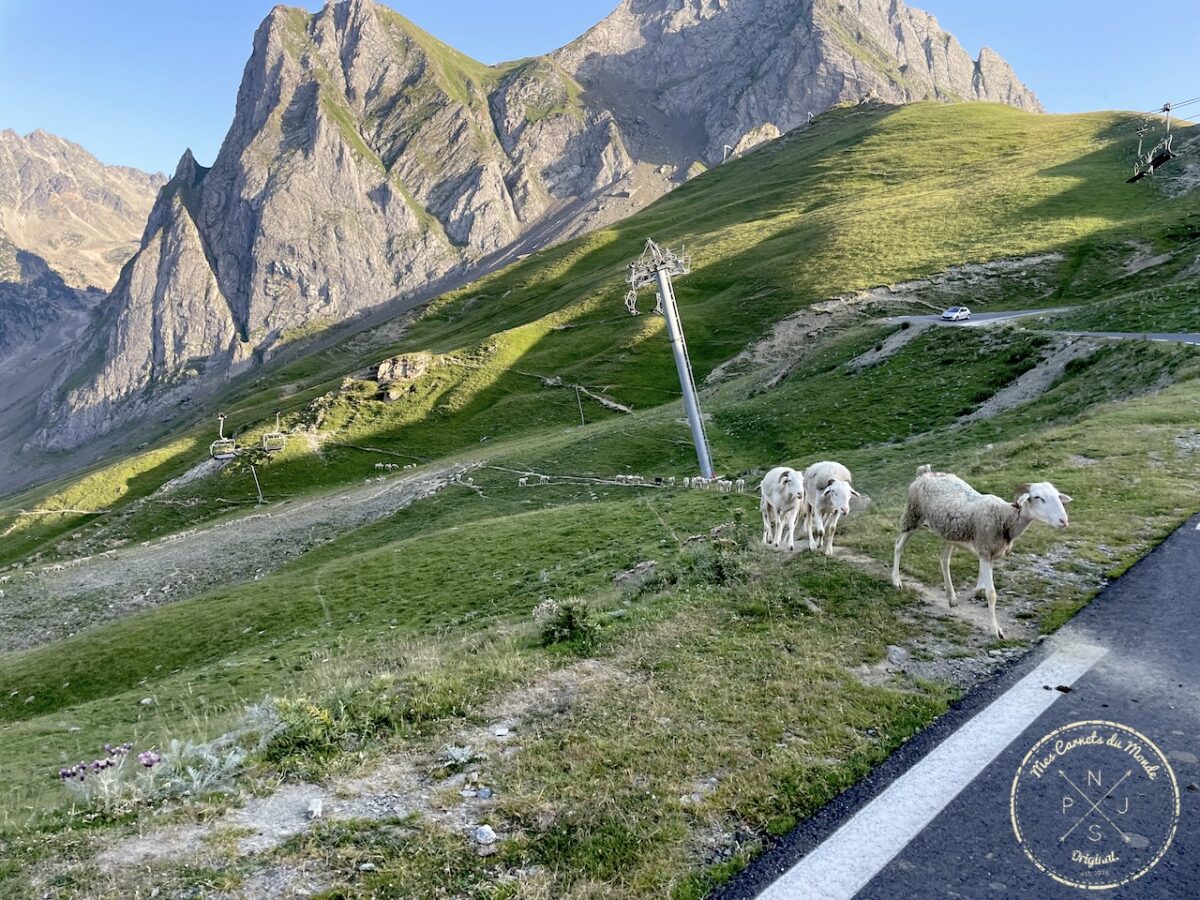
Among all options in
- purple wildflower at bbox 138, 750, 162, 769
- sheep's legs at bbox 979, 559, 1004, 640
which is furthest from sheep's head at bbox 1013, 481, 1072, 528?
purple wildflower at bbox 138, 750, 162, 769

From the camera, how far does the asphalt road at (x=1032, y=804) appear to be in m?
6.55

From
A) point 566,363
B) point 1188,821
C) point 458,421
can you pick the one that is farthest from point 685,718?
point 566,363

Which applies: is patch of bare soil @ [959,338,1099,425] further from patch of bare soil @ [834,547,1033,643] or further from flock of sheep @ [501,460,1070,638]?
patch of bare soil @ [834,547,1033,643]

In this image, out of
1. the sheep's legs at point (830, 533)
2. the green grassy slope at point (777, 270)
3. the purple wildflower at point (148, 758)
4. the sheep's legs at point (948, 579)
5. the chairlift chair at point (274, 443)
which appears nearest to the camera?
the purple wildflower at point (148, 758)

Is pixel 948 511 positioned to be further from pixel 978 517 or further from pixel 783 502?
pixel 783 502

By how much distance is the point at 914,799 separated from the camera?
7.61m

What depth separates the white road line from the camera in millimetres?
6664

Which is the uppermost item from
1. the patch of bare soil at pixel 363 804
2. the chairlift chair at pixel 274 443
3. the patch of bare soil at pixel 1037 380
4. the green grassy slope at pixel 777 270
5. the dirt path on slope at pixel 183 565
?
the green grassy slope at pixel 777 270

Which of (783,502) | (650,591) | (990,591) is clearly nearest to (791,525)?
(783,502)

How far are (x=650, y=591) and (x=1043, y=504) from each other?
340 inches

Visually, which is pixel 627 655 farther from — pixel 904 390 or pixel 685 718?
pixel 904 390

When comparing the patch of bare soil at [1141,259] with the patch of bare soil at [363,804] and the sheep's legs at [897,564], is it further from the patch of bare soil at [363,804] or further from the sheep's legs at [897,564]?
the patch of bare soil at [363,804]

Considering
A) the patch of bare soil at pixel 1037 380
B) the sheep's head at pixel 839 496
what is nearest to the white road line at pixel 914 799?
the sheep's head at pixel 839 496

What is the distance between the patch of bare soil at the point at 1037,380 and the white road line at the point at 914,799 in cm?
3260
